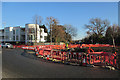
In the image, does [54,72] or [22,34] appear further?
[22,34]

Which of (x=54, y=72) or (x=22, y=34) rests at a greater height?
(x=22, y=34)

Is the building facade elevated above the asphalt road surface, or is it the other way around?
the building facade

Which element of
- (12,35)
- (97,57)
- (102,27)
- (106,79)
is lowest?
(106,79)

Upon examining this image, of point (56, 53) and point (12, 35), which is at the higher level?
point (12, 35)

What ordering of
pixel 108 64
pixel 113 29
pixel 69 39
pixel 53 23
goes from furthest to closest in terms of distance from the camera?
1. pixel 69 39
2. pixel 53 23
3. pixel 113 29
4. pixel 108 64

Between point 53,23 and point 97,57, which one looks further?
point 53,23

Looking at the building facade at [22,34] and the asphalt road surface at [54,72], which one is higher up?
Result: the building facade at [22,34]

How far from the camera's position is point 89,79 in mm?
5438

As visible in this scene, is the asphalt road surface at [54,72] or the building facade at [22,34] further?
the building facade at [22,34]

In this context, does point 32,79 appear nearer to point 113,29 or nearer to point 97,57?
point 97,57

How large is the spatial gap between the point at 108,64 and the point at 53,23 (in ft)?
138

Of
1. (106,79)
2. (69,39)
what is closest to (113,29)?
(69,39)

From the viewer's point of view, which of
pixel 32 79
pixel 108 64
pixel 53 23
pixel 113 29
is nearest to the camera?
pixel 32 79

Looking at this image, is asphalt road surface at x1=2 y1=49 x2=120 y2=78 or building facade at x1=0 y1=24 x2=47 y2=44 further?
building facade at x1=0 y1=24 x2=47 y2=44
